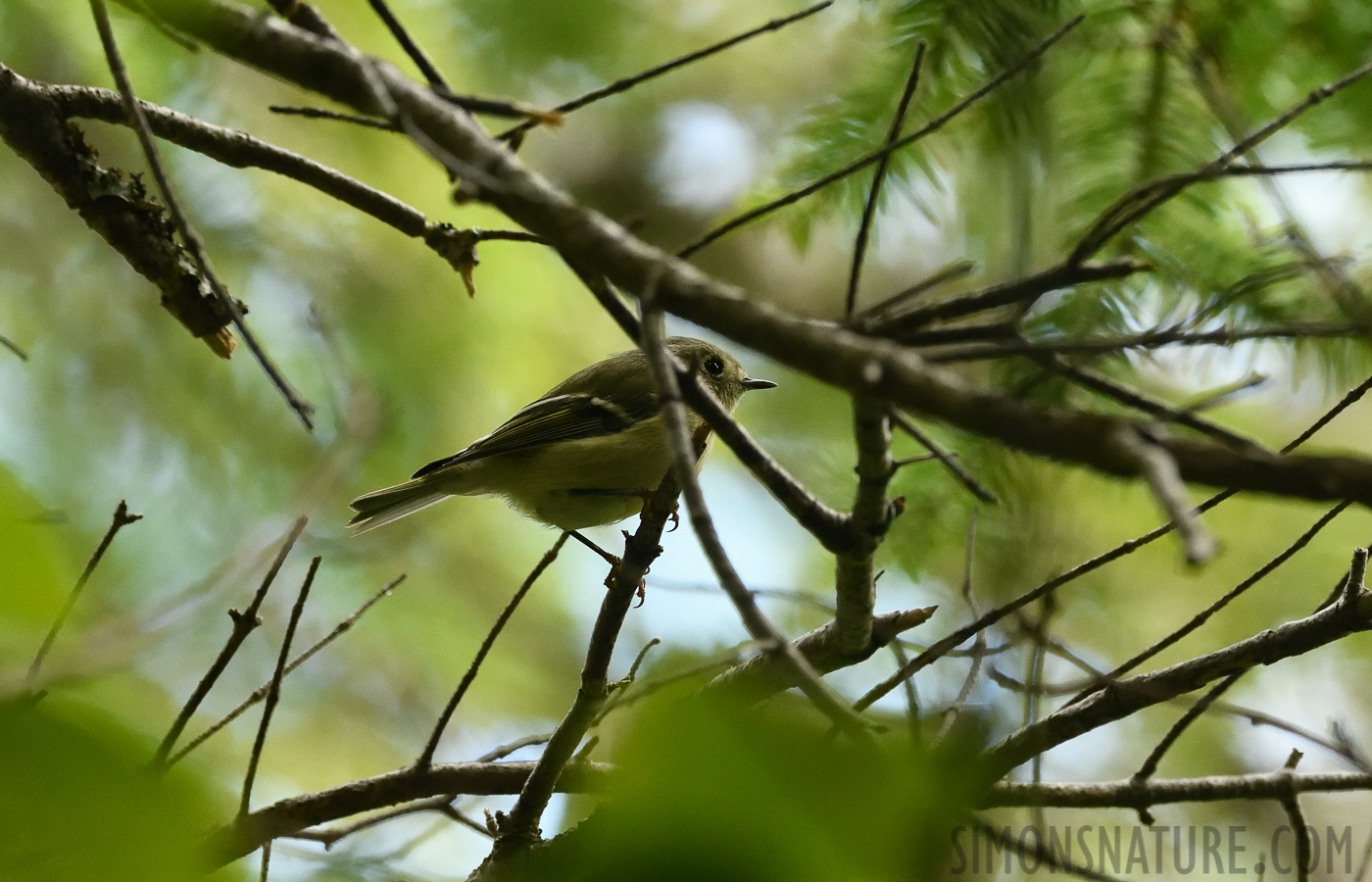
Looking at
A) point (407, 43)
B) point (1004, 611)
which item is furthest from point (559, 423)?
point (1004, 611)

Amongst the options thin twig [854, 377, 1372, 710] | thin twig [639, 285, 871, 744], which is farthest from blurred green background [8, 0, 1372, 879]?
thin twig [639, 285, 871, 744]

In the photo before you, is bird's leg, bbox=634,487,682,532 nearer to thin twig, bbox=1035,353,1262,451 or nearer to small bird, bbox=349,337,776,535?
small bird, bbox=349,337,776,535

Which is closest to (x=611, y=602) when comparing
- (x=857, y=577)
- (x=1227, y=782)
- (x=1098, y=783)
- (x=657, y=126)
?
(x=857, y=577)

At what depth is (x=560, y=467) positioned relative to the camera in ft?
10.9

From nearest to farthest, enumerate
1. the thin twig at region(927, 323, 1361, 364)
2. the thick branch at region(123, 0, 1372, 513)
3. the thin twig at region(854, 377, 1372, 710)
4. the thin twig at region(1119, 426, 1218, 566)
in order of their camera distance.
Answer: the thin twig at region(1119, 426, 1218, 566)
the thick branch at region(123, 0, 1372, 513)
the thin twig at region(927, 323, 1361, 364)
the thin twig at region(854, 377, 1372, 710)

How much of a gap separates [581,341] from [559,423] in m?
1.50

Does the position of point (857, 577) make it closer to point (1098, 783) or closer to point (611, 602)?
point (611, 602)

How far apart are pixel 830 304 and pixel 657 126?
3.90 ft

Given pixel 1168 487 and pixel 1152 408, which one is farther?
pixel 1152 408

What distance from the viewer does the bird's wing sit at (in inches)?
132

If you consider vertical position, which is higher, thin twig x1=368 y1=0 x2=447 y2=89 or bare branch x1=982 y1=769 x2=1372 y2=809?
thin twig x1=368 y1=0 x2=447 y2=89

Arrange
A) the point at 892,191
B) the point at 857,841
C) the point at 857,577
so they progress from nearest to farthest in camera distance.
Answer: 1. the point at 857,841
2. the point at 857,577
3. the point at 892,191

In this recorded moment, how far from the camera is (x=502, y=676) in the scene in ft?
15.4

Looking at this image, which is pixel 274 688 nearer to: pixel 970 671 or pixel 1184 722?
pixel 970 671
